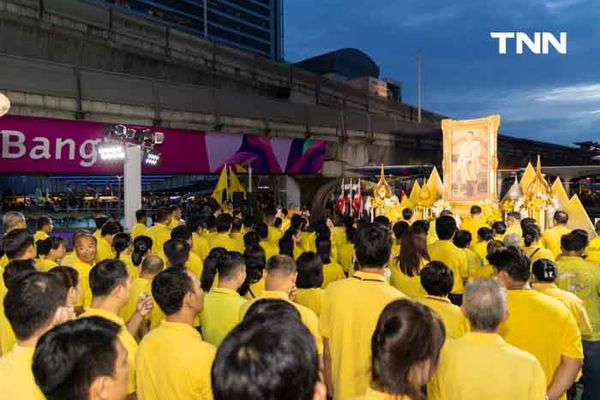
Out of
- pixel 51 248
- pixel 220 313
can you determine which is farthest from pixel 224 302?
pixel 51 248

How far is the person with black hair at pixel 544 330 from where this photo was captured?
362 cm

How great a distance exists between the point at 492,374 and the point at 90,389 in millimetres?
2056

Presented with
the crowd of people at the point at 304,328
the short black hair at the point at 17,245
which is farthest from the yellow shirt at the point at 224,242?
the short black hair at the point at 17,245

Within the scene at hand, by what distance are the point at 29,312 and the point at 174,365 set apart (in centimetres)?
90

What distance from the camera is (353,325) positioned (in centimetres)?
366

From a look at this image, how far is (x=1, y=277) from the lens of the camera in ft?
17.6

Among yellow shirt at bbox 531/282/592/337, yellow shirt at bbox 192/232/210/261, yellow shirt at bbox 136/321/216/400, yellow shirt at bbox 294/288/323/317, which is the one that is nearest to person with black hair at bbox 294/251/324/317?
yellow shirt at bbox 294/288/323/317

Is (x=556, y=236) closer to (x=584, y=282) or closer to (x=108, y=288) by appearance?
(x=584, y=282)

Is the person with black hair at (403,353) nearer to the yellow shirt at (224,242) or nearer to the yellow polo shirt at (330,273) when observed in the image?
the yellow polo shirt at (330,273)

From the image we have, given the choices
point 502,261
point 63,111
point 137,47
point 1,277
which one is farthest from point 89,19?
point 502,261

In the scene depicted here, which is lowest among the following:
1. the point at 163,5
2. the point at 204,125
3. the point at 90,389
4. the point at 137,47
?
the point at 90,389

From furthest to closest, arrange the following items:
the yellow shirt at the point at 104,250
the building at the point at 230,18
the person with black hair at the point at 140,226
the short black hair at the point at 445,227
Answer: the building at the point at 230,18 < the person with black hair at the point at 140,226 < the yellow shirt at the point at 104,250 < the short black hair at the point at 445,227

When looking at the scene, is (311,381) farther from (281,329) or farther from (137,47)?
(137,47)

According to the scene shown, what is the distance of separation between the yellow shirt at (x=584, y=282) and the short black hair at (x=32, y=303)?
464 centimetres
